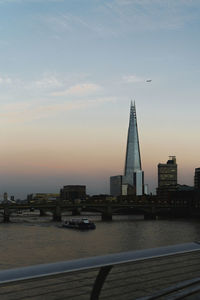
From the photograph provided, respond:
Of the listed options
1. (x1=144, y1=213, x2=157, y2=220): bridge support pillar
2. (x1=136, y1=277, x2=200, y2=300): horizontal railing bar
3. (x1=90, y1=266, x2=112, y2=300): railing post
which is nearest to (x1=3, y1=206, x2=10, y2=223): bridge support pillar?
(x1=144, y1=213, x2=157, y2=220): bridge support pillar

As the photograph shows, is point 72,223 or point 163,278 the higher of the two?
point 163,278

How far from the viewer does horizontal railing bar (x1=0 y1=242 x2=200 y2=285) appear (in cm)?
351

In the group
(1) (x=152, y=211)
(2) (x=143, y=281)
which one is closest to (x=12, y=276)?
(2) (x=143, y=281)

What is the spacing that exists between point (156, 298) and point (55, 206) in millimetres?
102080

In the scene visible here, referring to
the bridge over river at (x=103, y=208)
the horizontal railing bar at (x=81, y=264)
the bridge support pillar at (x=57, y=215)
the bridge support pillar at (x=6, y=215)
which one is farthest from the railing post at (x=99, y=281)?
the bridge support pillar at (x=57, y=215)

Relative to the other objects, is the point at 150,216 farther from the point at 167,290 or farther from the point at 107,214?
the point at 167,290

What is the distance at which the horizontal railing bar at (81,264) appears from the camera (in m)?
3.51

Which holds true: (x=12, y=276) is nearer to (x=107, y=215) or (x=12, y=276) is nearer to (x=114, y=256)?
(x=114, y=256)

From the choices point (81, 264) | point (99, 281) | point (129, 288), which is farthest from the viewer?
point (129, 288)

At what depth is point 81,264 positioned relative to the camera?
12.9 feet

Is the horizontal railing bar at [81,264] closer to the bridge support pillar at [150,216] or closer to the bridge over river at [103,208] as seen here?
the bridge over river at [103,208]

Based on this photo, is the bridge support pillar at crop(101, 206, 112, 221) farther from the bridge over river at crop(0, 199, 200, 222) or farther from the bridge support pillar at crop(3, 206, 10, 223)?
the bridge support pillar at crop(3, 206, 10, 223)

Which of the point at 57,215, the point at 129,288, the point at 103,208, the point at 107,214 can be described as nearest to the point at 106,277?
the point at 129,288

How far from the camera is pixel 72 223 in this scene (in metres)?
79.7
